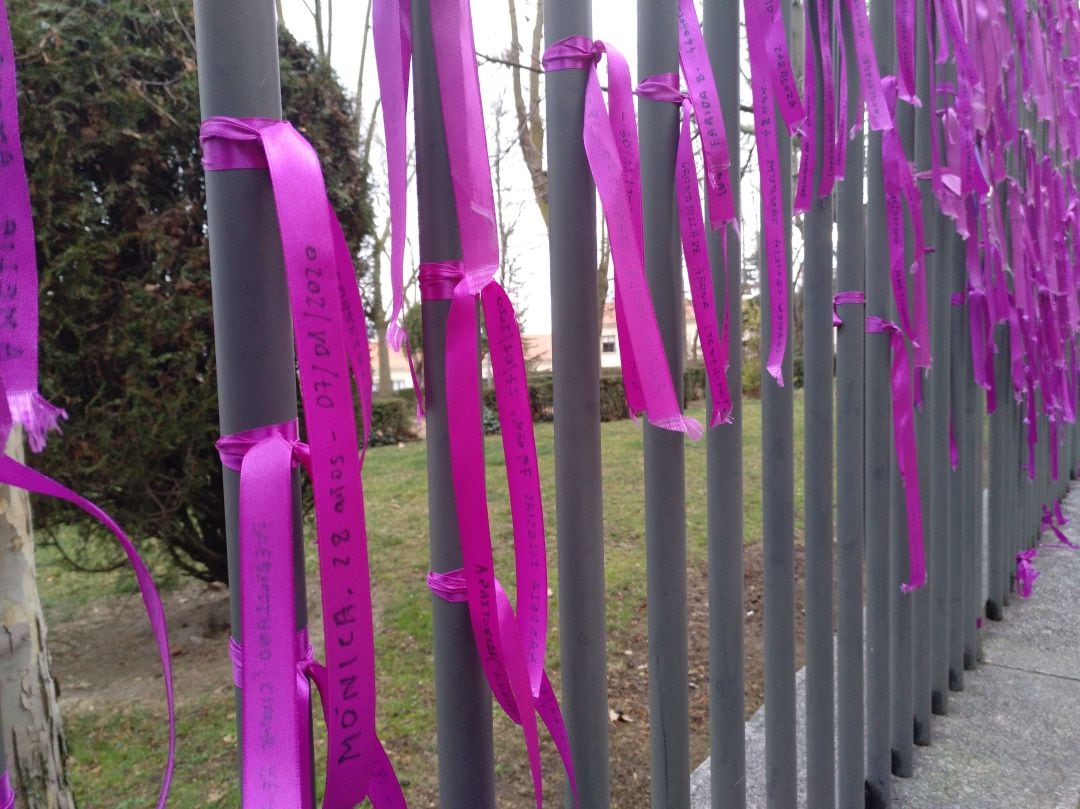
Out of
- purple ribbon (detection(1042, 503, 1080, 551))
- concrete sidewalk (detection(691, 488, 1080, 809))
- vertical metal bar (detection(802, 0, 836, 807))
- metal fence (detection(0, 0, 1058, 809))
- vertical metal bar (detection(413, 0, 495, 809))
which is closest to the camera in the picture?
metal fence (detection(0, 0, 1058, 809))

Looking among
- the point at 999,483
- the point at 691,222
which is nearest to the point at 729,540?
the point at 691,222

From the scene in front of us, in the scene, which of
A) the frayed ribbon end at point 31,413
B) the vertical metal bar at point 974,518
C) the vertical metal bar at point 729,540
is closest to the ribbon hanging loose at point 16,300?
the frayed ribbon end at point 31,413

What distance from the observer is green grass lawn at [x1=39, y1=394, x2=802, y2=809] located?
2.72 m

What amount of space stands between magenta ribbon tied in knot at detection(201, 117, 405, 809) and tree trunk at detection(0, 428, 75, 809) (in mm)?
1645

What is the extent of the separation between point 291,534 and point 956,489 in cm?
223

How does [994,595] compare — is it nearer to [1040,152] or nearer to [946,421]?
[946,421]

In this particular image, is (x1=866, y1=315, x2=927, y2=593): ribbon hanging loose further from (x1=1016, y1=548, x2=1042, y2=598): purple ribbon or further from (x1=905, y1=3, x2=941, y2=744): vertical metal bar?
(x1=1016, y1=548, x2=1042, y2=598): purple ribbon

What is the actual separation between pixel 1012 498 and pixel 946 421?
4.57 ft

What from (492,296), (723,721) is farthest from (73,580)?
(492,296)

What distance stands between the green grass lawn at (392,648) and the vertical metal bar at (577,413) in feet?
0.71

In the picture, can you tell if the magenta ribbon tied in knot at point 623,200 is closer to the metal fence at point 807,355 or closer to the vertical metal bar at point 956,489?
the metal fence at point 807,355

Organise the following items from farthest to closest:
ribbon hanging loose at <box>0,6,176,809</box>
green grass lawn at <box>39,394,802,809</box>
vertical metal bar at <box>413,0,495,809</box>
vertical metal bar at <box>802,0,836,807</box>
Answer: green grass lawn at <box>39,394,802,809</box>
vertical metal bar at <box>802,0,836,807</box>
vertical metal bar at <box>413,0,495,809</box>
ribbon hanging loose at <box>0,6,176,809</box>

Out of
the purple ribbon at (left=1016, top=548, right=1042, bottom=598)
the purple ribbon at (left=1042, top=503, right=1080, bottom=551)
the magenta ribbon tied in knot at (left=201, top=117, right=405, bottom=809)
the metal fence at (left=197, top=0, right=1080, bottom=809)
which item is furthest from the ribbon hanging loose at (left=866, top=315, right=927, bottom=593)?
the purple ribbon at (left=1042, top=503, right=1080, bottom=551)

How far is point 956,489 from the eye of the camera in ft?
7.64
